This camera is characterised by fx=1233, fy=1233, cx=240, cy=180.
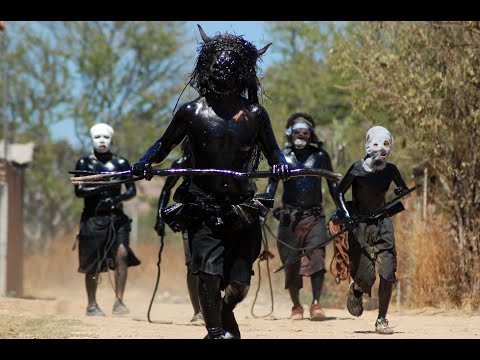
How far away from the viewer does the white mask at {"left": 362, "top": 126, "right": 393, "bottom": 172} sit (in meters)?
11.3

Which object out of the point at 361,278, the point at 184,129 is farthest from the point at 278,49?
the point at 184,129

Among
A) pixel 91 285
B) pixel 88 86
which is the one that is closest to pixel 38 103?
pixel 88 86

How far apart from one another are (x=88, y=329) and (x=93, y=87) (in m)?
22.9

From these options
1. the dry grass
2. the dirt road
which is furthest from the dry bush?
the dirt road

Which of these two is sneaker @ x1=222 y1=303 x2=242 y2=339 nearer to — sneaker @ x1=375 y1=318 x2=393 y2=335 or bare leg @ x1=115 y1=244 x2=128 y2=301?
sneaker @ x1=375 y1=318 x2=393 y2=335

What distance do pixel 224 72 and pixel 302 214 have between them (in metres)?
5.49

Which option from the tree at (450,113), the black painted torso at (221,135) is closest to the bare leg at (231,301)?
the black painted torso at (221,135)

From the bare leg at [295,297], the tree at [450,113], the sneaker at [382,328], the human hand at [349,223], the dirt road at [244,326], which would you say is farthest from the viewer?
the tree at [450,113]

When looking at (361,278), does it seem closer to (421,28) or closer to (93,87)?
(421,28)

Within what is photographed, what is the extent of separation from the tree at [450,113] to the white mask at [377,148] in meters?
3.09

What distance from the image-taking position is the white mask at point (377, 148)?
11297mm

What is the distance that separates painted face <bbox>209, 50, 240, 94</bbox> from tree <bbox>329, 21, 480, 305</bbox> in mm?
5950

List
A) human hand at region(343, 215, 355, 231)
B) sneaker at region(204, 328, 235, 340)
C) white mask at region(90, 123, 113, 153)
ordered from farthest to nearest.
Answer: white mask at region(90, 123, 113, 153) < human hand at region(343, 215, 355, 231) < sneaker at region(204, 328, 235, 340)

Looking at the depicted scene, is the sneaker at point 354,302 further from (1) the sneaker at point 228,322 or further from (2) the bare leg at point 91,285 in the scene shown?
(2) the bare leg at point 91,285
